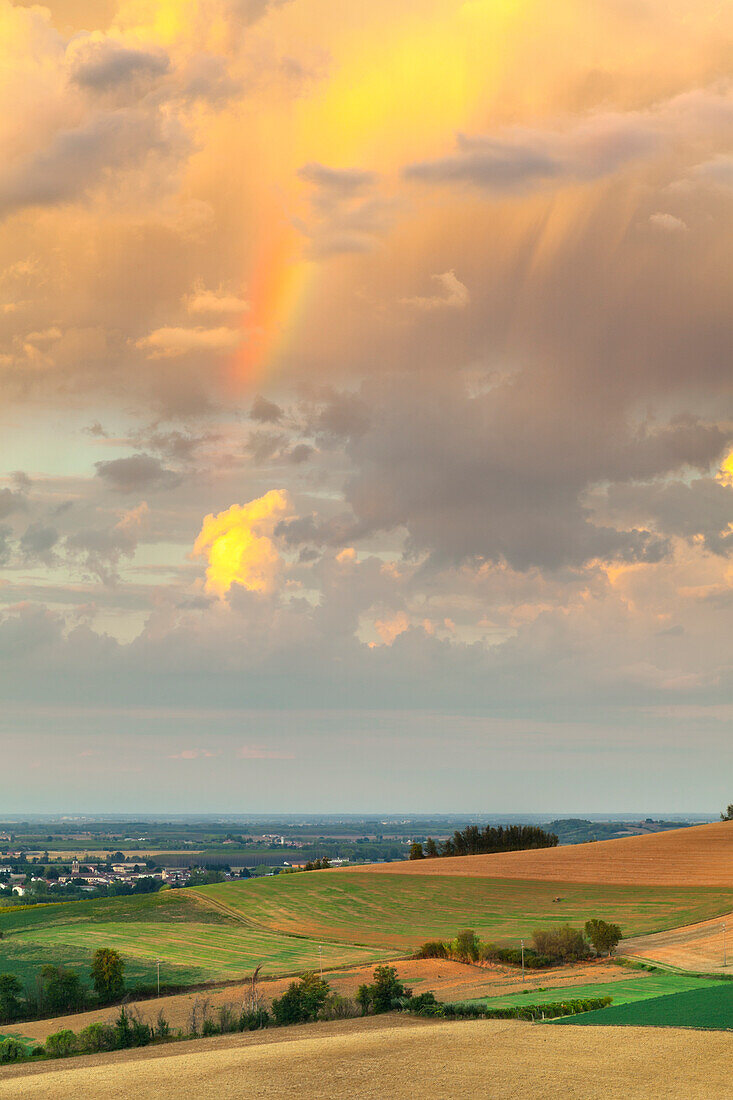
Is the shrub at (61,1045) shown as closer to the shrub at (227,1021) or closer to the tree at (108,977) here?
the shrub at (227,1021)

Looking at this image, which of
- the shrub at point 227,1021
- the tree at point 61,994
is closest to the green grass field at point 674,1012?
the shrub at point 227,1021

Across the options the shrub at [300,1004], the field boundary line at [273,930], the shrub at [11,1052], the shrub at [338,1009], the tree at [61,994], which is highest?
the shrub at [300,1004]

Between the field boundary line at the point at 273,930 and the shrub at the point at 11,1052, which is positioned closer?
the shrub at the point at 11,1052

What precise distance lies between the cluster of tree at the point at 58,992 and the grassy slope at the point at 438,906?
3145 cm

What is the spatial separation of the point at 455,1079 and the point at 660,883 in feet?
309

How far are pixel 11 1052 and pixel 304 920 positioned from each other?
65667 millimetres

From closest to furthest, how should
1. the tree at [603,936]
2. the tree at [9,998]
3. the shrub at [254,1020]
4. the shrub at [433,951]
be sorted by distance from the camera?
the shrub at [254,1020]
the tree at [9,998]
the tree at [603,936]
the shrub at [433,951]

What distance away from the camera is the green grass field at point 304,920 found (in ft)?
360

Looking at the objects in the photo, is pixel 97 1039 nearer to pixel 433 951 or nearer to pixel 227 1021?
pixel 227 1021

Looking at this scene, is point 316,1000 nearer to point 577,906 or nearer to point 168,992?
point 168,992

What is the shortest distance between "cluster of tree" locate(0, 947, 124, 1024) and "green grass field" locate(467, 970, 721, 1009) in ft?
121

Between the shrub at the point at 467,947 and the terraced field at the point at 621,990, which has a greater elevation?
the terraced field at the point at 621,990

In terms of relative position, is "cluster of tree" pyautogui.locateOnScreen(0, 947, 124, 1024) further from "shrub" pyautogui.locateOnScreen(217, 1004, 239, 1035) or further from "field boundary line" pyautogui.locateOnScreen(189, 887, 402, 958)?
"field boundary line" pyautogui.locateOnScreen(189, 887, 402, 958)

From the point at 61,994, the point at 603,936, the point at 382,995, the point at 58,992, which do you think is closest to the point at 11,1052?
the point at 61,994
